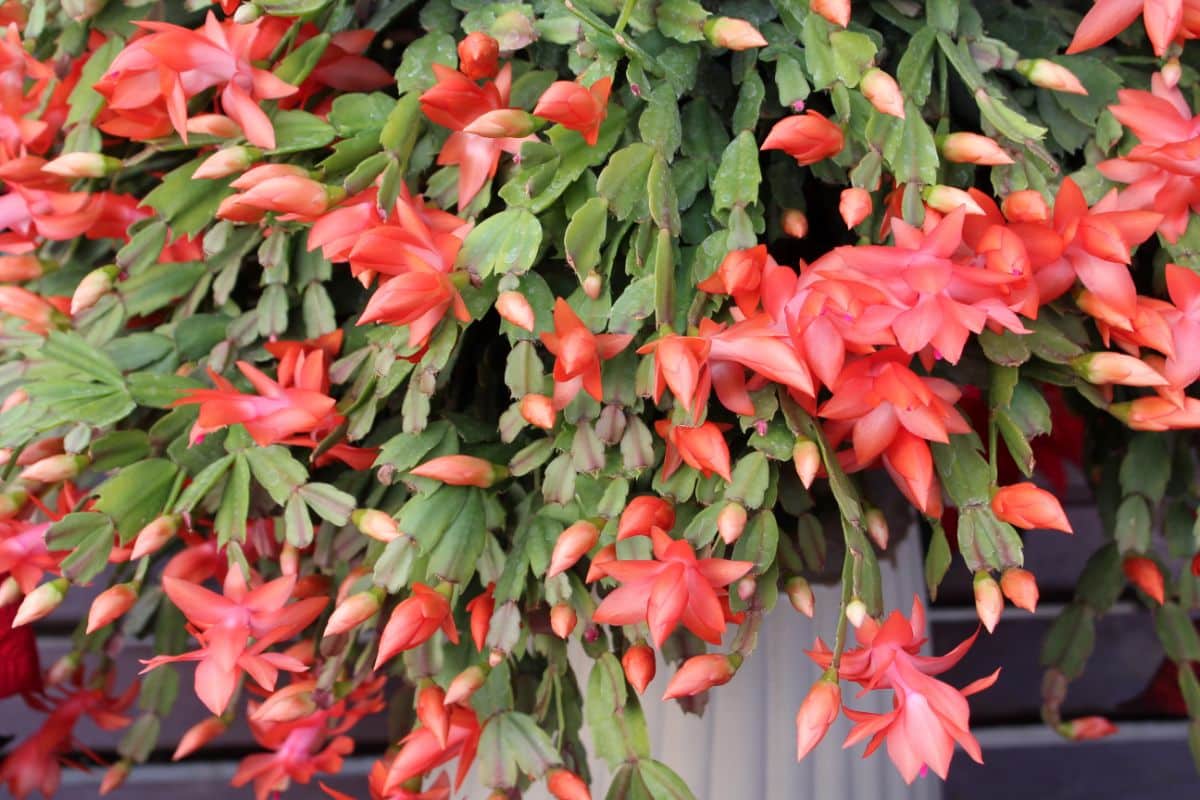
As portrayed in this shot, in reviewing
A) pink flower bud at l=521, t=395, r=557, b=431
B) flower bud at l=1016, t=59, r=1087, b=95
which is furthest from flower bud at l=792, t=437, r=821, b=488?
flower bud at l=1016, t=59, r=1087, b=95

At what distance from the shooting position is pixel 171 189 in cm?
53

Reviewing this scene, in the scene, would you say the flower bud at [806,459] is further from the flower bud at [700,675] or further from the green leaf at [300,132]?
the green leaf at [300,132]

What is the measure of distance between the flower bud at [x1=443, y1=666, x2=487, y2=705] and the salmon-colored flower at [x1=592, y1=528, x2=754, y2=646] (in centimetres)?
8

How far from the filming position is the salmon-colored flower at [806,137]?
456 mm

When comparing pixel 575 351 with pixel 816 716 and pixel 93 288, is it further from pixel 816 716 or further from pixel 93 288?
pixel 93 288

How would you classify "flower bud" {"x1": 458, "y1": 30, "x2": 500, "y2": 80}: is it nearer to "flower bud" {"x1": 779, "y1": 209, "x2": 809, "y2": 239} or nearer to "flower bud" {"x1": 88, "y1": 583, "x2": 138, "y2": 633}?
"flower bud" {"x1": 779, "y1": 209, "x2": 809, "y2": 239}

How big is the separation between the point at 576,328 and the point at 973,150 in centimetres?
20

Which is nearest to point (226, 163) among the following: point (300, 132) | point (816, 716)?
point (300, 132)

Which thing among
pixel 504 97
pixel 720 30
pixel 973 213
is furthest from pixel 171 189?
pixel 973 213

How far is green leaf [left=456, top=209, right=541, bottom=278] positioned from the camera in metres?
0.45

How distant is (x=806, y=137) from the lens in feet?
1.51

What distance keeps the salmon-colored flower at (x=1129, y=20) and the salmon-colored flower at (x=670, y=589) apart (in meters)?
0.29

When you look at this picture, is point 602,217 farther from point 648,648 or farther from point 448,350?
point 648,648

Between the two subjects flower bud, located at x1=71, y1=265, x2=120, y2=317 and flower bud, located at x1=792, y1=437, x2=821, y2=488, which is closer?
flower bud, located at x1=792, y1=437, x2=821, y2=488
